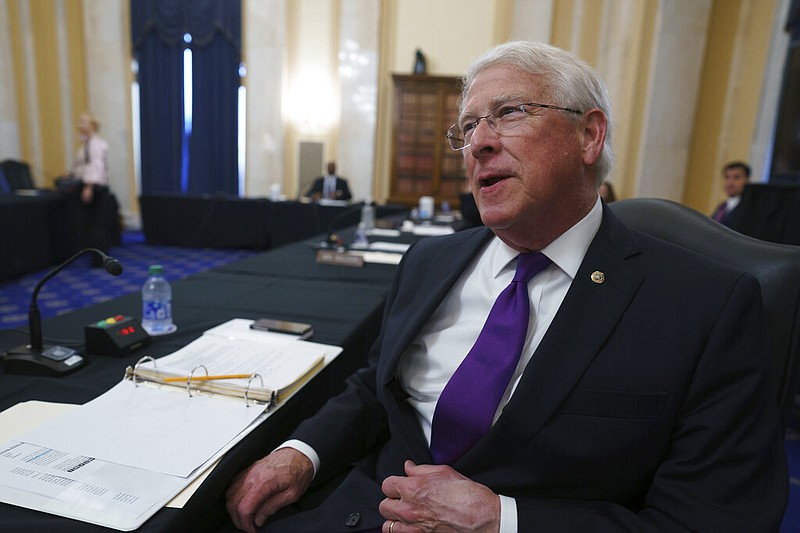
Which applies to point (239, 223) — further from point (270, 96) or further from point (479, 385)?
point (479, 385)

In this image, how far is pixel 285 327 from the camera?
57.2 inches

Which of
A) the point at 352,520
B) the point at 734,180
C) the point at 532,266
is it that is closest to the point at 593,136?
the point at 532,266

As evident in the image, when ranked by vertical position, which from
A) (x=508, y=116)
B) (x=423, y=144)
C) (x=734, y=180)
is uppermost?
(x=423, y=144)

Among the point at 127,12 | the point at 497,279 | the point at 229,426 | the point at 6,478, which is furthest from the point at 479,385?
the point at 127,12

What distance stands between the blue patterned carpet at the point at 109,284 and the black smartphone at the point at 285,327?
1.87 meters

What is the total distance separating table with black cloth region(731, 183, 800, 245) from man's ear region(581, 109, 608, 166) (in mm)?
2469

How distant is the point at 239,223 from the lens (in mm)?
7016

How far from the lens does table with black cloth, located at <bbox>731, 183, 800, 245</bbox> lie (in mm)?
2844

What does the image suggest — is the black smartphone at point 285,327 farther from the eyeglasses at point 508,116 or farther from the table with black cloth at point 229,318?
the eyeglasses at point 508,116

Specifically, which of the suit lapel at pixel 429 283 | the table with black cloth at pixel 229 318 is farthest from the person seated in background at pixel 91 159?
the suit lapel at pixel 429 283

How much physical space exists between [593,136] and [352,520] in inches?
33.6

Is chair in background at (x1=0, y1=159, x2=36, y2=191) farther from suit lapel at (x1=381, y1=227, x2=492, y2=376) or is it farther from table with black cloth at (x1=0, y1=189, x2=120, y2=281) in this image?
suit lapel at (x1=381, y1=227, x2=492, y2=376)

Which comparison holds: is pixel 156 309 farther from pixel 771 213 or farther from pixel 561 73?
pixel 771 213

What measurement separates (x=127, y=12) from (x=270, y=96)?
9.37 feet
